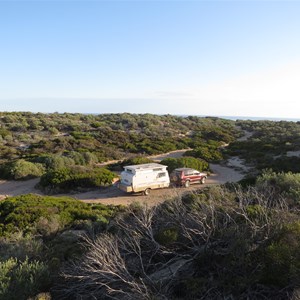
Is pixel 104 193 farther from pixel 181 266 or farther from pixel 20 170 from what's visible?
pixel 181 266

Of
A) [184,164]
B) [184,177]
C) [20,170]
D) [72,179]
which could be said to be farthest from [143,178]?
[20,170]

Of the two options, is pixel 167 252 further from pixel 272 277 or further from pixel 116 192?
pixel 116 192

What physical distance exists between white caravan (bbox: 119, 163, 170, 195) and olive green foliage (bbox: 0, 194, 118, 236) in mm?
2816

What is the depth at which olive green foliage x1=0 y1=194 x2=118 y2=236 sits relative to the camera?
10415 millimetres

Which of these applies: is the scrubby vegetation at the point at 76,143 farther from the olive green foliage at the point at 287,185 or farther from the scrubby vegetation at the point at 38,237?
the olive green foliage at the point at 287,185

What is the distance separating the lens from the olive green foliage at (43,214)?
10.4m

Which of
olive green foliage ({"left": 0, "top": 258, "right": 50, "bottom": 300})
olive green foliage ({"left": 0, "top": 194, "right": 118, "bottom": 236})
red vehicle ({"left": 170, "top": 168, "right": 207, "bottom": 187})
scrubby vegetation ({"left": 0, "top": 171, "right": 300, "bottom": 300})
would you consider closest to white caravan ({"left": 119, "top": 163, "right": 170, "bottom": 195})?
red vehicle ({"left": 170, "top": 168, "right": 207, "bottom": 187})

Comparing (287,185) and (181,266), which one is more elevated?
(181,266)

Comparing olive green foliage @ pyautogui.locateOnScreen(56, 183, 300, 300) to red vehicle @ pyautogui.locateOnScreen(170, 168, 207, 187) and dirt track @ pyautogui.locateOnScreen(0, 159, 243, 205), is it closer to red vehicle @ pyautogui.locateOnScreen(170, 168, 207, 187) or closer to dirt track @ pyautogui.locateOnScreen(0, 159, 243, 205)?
dirt track @ pyautogui.locateOnScreen(0, 159, 243, 205)

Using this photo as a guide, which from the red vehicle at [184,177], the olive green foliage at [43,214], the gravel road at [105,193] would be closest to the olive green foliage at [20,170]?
the gravel road at [105,193]

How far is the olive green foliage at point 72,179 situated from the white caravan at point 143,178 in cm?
217

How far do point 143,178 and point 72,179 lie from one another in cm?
456

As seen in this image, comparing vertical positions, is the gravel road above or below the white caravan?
below

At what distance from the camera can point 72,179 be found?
60.6 feet
